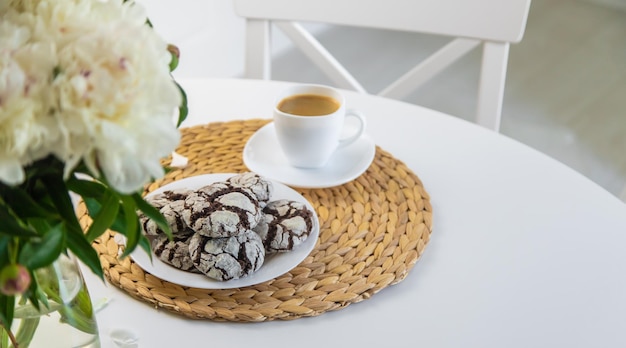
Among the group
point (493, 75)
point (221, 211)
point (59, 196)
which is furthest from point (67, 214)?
point (493, 75)

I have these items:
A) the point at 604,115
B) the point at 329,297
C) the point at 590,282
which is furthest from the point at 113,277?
the point at 604,115

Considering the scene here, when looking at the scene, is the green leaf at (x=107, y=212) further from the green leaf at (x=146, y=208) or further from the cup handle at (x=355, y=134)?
the cup handle at (x=355, y=134)

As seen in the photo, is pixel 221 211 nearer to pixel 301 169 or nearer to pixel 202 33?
pixel 301 169

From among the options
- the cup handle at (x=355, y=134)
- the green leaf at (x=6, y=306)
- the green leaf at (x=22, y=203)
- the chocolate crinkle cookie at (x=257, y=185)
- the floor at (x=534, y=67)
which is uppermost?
the green leaf at (x=22, y=203)

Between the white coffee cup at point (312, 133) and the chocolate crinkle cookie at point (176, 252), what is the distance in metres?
0.22

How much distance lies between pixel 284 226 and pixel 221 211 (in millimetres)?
73

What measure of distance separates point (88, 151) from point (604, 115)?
231 centimetres

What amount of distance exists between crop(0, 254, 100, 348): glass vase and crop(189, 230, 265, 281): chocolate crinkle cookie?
121mm

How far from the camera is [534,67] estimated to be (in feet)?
8.98

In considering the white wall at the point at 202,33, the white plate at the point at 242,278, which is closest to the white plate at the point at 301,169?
the white plate at the point at 242,278

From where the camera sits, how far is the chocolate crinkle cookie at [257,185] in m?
0.79

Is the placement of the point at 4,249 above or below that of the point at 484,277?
above

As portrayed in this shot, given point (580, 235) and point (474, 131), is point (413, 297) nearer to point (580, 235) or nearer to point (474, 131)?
point (580, 235)

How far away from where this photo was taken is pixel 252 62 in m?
1.36
